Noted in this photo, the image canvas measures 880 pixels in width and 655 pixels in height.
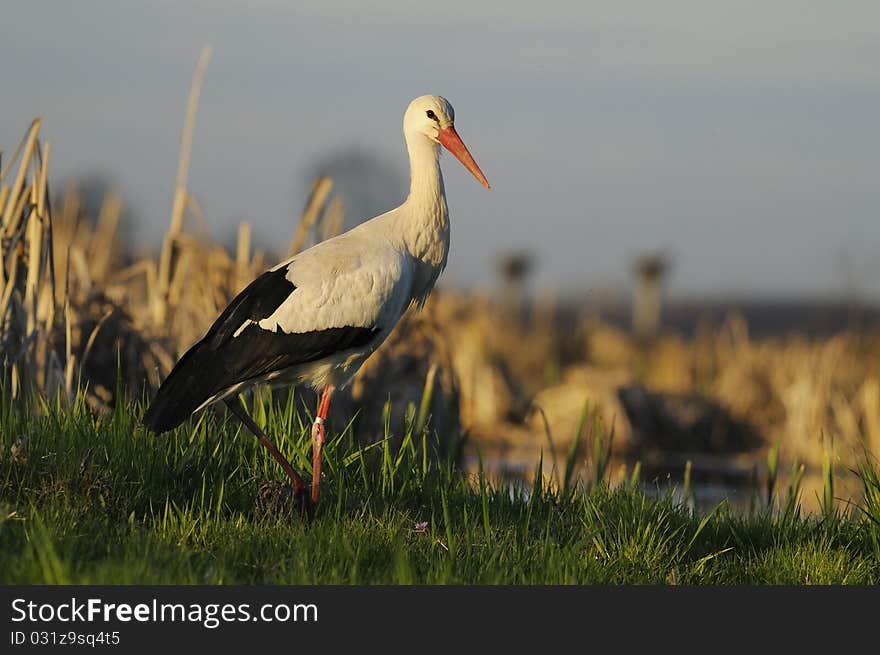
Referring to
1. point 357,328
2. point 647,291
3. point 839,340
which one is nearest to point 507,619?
point 357,328

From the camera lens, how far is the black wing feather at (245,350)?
6238 mm

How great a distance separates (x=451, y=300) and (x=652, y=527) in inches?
411

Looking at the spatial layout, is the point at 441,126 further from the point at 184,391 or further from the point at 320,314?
the point at 184,391

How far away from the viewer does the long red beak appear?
274 inches

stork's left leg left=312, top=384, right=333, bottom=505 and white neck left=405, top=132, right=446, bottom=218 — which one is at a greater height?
white neck left=405, top=132, right=446, bottom=218

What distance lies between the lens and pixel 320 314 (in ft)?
21.4

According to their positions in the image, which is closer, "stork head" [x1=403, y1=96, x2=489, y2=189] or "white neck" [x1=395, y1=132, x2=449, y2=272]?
"white neck" [x1=395, y1=132, x2=449, y2=272]

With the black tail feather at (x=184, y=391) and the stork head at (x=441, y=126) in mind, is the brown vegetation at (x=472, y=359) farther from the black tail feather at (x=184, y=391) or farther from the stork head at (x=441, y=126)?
the stork head at (x=441, y=126)

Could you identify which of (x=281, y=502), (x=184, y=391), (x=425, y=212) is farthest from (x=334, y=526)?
(x=425, y=212)

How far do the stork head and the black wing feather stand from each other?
3.68 feet

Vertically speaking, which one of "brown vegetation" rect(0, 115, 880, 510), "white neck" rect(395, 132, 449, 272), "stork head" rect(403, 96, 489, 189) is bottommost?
"brown vegetation" rect(0, 115, 880, 510)

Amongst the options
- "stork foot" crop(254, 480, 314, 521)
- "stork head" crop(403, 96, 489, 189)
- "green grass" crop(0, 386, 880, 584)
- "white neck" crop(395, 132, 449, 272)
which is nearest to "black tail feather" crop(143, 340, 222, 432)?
"green grass" crop(0, 386, 880, 584)

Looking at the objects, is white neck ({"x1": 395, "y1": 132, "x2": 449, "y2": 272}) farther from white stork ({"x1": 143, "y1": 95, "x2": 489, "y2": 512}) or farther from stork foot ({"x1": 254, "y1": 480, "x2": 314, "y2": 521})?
stork foot ({"x1": 254, "y1": 480, "x2": 314, "y2": 521})

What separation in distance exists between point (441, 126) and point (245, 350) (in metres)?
1.69
